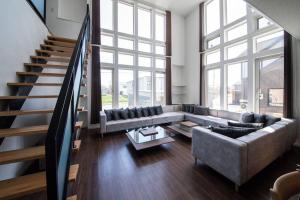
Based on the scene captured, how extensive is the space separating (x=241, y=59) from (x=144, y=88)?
3.65 metres

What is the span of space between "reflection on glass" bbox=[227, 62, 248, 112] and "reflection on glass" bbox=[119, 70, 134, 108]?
372 cm

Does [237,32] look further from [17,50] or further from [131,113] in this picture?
[17,50]

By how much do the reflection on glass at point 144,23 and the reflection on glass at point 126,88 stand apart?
70.4 inches

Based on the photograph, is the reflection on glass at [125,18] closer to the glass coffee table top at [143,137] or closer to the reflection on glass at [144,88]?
the reflection on glass at [144,88]

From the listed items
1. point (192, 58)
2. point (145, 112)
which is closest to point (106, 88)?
point (145, 112)

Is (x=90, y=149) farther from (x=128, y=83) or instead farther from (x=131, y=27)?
(x=131, y=27)

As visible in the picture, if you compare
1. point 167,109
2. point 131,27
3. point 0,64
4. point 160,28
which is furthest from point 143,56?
point 0,64

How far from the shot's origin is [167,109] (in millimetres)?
5828

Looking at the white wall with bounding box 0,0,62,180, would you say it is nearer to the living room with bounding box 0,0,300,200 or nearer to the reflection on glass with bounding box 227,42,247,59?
the living room with bounding box 0,0,300,200

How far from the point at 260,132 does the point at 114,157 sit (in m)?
2.71

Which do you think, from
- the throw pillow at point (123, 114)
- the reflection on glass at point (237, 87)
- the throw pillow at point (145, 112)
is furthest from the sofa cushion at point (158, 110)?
the reflection on glass at point (237, 87)

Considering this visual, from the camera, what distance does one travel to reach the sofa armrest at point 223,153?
175cm

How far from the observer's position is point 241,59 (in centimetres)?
432

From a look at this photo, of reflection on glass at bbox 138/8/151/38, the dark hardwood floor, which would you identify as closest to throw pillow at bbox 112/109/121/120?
the dark hardwood floor
